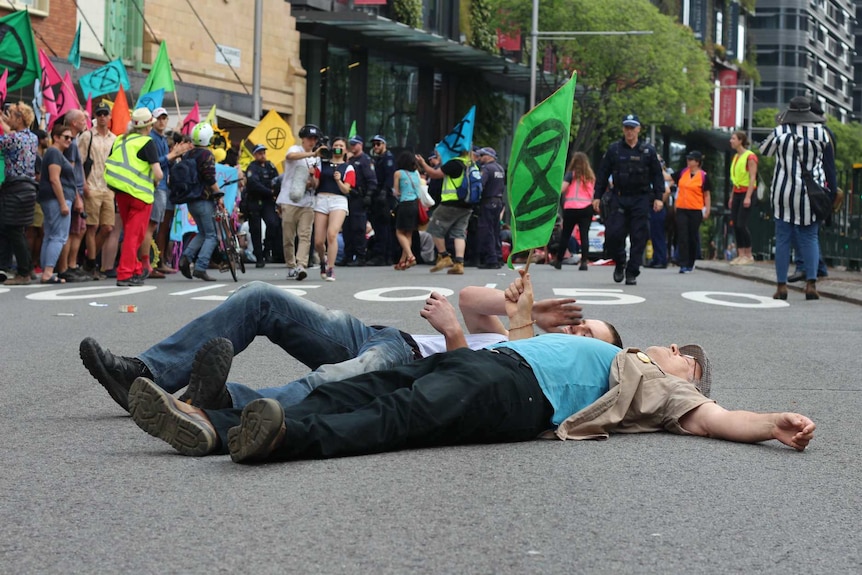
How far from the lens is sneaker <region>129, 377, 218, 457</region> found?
4996mm

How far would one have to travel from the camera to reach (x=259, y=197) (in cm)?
2316

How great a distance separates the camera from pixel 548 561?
3855 mm

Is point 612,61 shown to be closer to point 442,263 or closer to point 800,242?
point 442,263

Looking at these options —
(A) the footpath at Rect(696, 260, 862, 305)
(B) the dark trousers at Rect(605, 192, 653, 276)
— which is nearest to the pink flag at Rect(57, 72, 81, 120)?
(B) the dark trousers at Rect(605, 192, 653, 276)

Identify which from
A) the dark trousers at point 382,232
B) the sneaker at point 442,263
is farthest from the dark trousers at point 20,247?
the dark trousers at point 382,232

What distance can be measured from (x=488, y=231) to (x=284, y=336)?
18211 mm

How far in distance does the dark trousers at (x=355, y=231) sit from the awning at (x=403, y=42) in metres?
15.0

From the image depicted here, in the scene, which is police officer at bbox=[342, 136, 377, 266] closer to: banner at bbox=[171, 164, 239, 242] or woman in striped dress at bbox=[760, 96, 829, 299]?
banner at bbox=[171, 164, 239, 242]

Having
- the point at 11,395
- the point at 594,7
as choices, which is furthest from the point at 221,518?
the point at 594,7

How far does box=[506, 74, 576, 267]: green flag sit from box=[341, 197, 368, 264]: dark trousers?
52.5ft

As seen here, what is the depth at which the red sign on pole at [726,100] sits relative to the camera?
87.4m

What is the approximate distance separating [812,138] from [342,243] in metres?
12.9

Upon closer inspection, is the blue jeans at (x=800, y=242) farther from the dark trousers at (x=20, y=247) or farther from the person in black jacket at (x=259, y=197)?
the person in black jacket at (x=259, y=197)

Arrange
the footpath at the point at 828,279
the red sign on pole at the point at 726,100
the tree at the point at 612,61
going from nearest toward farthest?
the footpath at the point at 828,279, the tree at the point at 612,61, the red sign on pole at the point at 726,100
